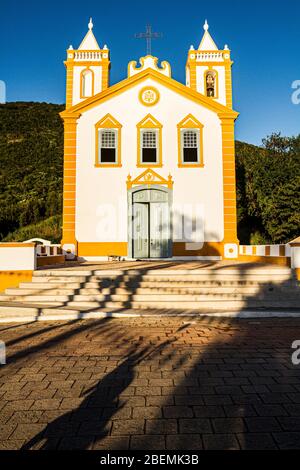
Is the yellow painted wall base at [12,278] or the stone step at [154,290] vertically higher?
the yellow painted wall base at [12,278]

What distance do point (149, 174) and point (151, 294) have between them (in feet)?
28.6

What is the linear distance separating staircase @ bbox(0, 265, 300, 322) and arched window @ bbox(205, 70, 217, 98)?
41.5 feet

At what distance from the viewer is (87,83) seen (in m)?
18.9

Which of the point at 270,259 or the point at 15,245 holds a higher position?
the point at 15,245

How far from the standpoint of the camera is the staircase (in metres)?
7.64

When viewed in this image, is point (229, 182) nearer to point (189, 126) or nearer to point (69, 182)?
point (189, 126)

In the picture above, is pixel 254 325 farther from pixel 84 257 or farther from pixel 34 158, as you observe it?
pixel 34 158

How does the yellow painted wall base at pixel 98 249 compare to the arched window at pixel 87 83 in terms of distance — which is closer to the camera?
the yellow painted wall base at pixel 98 249

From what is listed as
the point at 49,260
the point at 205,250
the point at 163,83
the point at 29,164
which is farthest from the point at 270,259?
the point at 29,164

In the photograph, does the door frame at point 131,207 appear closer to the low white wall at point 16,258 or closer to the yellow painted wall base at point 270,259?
the yellow painted wall base at point 270,259

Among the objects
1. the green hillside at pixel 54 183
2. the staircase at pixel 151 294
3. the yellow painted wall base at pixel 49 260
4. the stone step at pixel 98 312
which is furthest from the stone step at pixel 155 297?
the green hillside at pixel 54 183

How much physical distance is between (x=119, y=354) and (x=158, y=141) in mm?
13171

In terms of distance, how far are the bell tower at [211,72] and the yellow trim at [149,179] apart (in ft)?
19.9

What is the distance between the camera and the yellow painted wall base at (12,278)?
9.73 meters
